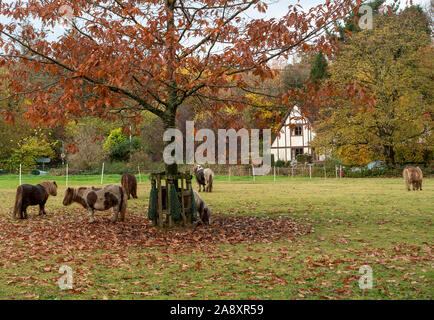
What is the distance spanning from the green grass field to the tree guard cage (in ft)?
1.19

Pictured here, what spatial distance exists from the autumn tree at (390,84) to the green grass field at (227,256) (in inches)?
926

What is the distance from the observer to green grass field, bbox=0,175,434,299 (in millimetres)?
5516

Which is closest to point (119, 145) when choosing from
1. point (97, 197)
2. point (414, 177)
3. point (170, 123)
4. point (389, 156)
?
point (389, 156)

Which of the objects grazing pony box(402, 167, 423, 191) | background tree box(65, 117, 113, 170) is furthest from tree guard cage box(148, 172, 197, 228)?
background tree box(65, 117, 113, 170)

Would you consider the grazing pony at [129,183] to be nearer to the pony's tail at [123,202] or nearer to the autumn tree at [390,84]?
the pony's tail at [123,202]

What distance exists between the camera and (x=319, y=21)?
905 centimetres

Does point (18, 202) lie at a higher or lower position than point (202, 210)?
higher

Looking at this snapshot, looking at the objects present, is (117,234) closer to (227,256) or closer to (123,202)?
(123,202)

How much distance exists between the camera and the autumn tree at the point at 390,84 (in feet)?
113

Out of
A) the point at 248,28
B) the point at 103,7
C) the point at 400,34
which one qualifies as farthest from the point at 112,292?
the point at 400,34

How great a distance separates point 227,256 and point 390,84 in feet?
102

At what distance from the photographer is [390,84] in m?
34.3
